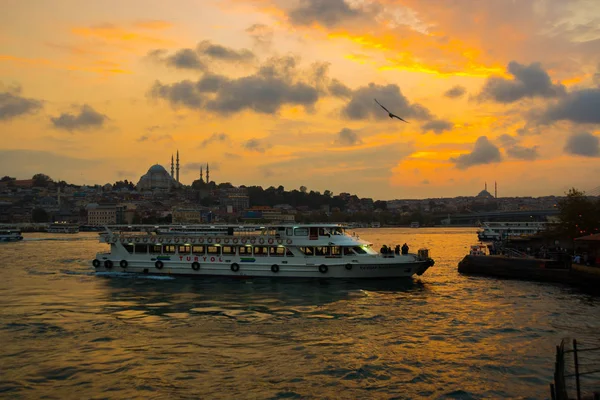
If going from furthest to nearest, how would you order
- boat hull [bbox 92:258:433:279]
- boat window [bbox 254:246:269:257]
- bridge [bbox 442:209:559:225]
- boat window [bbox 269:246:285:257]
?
bridge [bbox 442:209:559:225]
boat window [bbox 254:246:269:257]
boat window [bbox 269:246:285:257]
boat hull [bbox 92:258:433:279]

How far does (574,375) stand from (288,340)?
9.65m

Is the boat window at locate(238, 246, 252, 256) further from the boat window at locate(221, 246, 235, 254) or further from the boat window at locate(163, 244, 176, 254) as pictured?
the boat window at locate(163, 244, 176, 254)

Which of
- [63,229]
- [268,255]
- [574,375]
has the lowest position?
[63,229]

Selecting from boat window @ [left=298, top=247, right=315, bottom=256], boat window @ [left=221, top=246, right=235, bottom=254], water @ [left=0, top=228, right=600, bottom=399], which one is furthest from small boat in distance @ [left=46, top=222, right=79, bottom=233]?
boat window @ [left=298, top=247, right=315, bottom=256]

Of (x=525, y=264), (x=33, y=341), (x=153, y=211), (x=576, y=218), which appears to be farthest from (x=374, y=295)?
(x=153, y=211)

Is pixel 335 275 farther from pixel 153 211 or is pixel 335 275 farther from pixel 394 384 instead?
pixel 153 211

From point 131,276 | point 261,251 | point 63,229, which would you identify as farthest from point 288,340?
point 63,229

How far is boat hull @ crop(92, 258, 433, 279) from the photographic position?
98.5 ft

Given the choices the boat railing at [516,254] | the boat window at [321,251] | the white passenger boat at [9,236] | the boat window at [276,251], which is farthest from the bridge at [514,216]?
the boat window at [276,251]

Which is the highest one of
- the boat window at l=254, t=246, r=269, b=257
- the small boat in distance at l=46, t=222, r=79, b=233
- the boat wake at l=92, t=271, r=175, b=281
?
the boat window at l=254, t=246, r=269, b=257

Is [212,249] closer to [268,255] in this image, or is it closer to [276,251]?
[268,255]

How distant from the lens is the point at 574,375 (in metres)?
8.93

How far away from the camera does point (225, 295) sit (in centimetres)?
2650

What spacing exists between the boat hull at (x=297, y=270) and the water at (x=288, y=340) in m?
1.25
